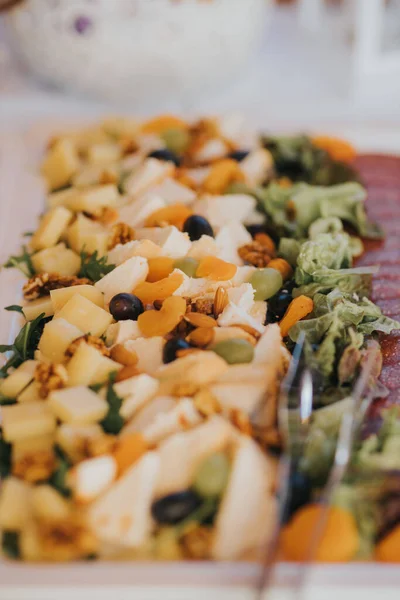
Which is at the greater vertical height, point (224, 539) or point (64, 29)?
point (64, 29)

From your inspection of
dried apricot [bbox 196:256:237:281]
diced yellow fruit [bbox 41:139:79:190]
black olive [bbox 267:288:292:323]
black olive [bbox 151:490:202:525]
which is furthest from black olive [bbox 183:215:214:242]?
black olive [bbox 151:490:202:525]

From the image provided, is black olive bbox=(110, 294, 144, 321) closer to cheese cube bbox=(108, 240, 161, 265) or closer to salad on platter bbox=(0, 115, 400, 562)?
salad on platter bbox=(0, 115, 400, 562)

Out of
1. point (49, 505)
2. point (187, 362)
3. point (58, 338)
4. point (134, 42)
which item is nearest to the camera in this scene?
point (49, 505)

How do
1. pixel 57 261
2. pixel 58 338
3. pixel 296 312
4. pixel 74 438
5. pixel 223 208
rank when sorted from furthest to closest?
pixel 223 208 → pixel 57 261 → pixel 296 312 → pixel 58 338 → pixel 74 438

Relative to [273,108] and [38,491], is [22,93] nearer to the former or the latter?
[273,108]

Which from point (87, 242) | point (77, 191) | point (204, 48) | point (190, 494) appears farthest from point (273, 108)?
point (190, 494)

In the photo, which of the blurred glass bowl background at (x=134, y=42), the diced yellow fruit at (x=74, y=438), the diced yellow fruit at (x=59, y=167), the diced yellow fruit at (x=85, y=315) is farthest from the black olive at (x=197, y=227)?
the blurred glass bowl background at (x=134, y=42)

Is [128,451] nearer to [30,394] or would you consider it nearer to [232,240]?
[30,394]

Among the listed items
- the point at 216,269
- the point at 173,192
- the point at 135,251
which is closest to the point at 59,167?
the point at 173,192
